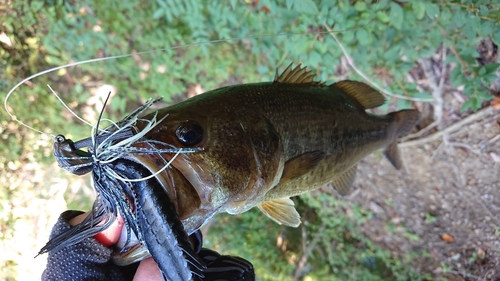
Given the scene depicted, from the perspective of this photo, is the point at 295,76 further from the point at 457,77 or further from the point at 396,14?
the point at 457,77

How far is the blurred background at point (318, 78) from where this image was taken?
236 centimetres

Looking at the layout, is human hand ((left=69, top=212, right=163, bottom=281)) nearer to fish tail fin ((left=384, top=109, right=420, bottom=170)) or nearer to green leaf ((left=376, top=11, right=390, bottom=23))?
fish tail fin ((left=384, top=109, right=420, bottom=170))

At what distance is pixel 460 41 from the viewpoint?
2.26 metres

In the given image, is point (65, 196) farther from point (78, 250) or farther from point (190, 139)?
point (190, 139)

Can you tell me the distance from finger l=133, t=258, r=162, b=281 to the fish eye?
1.71 ft

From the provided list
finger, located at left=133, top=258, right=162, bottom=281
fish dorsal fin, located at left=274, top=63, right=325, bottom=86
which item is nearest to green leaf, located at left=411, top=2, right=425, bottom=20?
fish dorsal fin, located at left=274, top=63, right=325, bottom=86

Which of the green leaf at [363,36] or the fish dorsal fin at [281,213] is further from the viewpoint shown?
the green leaf at [363,36]

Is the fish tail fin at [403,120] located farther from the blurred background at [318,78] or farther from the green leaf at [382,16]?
the green leaf at [382,16]

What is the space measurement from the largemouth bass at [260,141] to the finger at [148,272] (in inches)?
14.4

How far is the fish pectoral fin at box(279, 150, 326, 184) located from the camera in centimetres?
A: 129

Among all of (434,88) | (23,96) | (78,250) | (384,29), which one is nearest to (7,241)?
(23,96)

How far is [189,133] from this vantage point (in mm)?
993

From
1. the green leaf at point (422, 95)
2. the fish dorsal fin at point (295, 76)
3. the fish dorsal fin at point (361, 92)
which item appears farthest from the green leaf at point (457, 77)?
the fish dorsal fin at point (295, 76)

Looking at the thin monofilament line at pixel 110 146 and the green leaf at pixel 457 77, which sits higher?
the thin monofilament line at pixel 110 146
